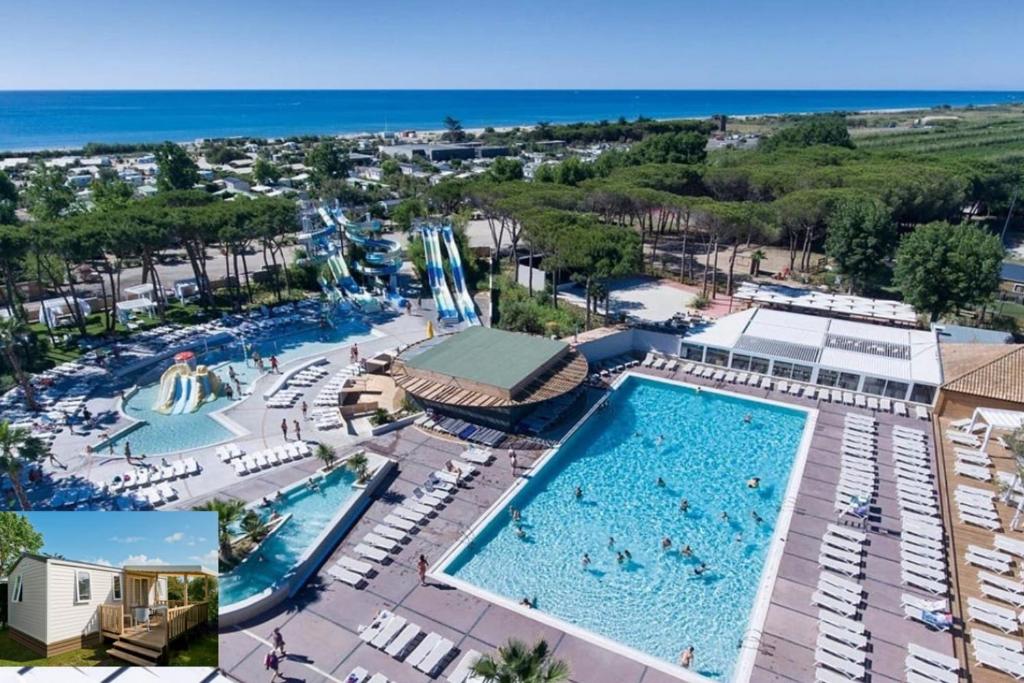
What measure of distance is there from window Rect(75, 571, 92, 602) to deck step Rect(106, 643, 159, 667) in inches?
43.5

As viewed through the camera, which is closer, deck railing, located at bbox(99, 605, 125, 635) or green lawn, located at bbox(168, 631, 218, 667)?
deck railing, located at bbox(99, 605, 125, 635)

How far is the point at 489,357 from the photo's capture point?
2988 centimetres

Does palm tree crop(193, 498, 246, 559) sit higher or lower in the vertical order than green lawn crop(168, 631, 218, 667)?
lower

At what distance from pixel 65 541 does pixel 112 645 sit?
2.10 m

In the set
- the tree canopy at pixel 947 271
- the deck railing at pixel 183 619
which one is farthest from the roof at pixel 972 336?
the deck railing at pixel 183 619

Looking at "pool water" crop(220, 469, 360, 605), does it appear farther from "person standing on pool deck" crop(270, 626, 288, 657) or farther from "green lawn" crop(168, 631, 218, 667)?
"green lawn" crop(168, 631, 218, 667)

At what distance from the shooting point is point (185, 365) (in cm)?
3164

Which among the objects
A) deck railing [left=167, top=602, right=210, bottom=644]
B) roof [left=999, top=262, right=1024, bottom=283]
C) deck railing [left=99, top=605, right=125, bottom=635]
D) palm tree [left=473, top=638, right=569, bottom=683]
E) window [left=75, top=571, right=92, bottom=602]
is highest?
roof [left=999, top=262, right=1024, bottom=283]

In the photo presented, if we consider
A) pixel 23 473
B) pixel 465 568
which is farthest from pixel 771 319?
pixel 23 473

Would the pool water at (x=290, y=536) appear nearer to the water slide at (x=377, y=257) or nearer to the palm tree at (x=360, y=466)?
A: the palm tree at (x=360, y=466)

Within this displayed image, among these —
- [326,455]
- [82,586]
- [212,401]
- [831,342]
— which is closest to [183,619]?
[82,586]

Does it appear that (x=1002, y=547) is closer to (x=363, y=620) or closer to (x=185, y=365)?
(x=363, y=620)

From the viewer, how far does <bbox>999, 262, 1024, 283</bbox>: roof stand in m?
44.7

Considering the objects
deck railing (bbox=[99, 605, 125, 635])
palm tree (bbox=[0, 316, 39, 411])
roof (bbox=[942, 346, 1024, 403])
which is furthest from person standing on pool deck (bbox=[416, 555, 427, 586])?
roof (bbox=[942, 346, 1024, 403])
